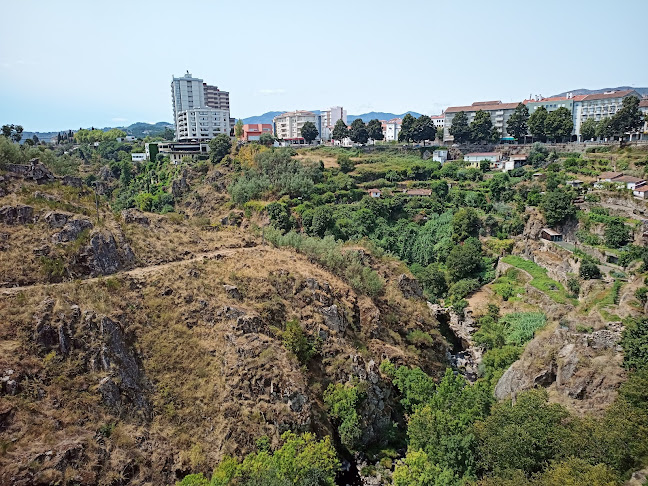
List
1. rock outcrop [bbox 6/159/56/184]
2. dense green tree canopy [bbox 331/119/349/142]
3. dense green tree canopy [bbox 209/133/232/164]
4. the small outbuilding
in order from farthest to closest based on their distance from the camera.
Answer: dense green tree canopy [bbox 331/119/349/142] → dense green tree canopy [bbox 209/133/232/164] → the small outbuilding → rock outcrop [bbox 6/159/56/184]

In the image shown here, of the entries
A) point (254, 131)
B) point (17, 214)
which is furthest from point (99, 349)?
point (254, 131)

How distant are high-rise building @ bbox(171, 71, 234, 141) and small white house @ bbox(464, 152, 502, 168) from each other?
5529 cm

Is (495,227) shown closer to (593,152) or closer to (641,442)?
(593,152)

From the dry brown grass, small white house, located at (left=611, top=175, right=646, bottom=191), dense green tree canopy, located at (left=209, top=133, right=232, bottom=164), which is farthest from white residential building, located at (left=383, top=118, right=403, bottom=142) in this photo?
the dry brown grass

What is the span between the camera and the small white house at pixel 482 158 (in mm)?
79812

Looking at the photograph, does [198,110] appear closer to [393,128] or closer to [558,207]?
[393,128]

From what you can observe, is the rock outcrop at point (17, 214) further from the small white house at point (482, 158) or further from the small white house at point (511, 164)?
the small white house at point (482, 158)

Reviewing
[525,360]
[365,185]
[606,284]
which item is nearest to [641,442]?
[525,360]

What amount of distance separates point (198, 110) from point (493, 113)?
2537 inches

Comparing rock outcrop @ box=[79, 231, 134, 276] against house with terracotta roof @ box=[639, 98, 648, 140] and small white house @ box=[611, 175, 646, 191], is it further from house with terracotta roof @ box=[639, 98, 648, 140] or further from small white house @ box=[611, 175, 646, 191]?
house with terracotta roof @ box=[639, 98, 648, 140]

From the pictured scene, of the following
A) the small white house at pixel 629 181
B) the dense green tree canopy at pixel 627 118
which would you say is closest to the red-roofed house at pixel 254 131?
the small white house at pixel 629 181

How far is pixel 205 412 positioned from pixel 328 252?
1946 centimetres

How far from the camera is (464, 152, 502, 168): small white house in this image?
79.8m

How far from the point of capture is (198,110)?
338 ft
